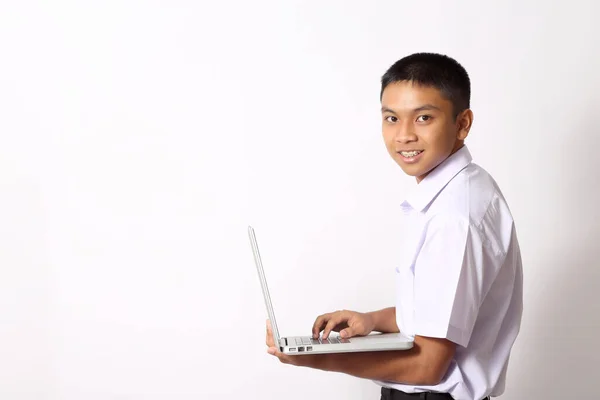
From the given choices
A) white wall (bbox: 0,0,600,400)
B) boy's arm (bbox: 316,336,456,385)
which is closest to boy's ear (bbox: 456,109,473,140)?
boy's arm (bbox: 316,336,456,385)

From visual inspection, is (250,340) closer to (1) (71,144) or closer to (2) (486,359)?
(1) (71,144)

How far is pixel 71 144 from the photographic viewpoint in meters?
3.49

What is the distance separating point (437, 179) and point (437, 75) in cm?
26

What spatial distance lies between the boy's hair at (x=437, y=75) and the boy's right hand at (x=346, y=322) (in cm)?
60

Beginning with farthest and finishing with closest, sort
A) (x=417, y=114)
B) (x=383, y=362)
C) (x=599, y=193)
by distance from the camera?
(x=599, y=193) < (x=417, y=114) < (x=383, y=362)

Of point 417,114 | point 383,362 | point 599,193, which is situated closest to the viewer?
point 383,362

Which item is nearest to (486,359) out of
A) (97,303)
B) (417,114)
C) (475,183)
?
(475,183)

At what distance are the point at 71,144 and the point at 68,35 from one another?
513 mm

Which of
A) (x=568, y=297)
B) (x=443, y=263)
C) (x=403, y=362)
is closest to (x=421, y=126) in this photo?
(x=443, y=263)

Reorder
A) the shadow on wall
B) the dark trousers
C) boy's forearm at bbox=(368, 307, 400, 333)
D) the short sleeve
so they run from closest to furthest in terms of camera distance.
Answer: the short sleeve, the dark trousers, boy's forearm at bbox=(368, 307, 400, 333), the shadow on wall

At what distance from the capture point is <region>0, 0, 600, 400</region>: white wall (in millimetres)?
3385

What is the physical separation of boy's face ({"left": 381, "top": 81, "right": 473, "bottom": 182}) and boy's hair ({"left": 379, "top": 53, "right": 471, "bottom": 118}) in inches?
0.6

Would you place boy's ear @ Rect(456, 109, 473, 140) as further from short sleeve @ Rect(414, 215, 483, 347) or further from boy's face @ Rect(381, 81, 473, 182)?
short sleeve @ Rect(414, 215, 483, 347)

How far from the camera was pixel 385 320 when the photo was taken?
83.0 inches
